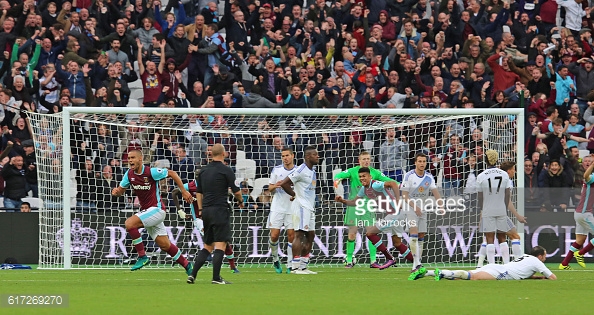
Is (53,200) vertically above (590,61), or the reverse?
(590,61)

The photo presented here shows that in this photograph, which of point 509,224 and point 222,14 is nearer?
point 509,224

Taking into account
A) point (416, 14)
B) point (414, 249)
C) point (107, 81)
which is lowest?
point (414, 249)

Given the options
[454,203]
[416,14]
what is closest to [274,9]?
[416,14]

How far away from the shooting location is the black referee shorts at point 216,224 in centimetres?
1413

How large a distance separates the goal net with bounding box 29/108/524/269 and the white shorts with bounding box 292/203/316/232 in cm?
265

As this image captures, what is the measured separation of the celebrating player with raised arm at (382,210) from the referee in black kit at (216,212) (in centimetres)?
468

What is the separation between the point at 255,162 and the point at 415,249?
4660mm

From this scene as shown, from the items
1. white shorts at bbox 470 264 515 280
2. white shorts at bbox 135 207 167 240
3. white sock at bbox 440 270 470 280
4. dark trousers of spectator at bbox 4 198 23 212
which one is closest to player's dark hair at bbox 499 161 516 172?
white shorts at bbox 470 264 515 280

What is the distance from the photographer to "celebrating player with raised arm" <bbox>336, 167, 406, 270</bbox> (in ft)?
61.2

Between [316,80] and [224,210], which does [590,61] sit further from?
[224,210]

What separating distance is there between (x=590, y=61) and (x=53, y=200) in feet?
44.0

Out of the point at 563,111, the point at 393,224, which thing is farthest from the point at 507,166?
the point at 563,111

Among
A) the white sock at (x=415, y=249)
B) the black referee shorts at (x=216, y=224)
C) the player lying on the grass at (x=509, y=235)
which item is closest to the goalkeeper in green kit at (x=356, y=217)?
the white sock at (x=415, y=249)

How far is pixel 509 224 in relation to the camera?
17891 mm
